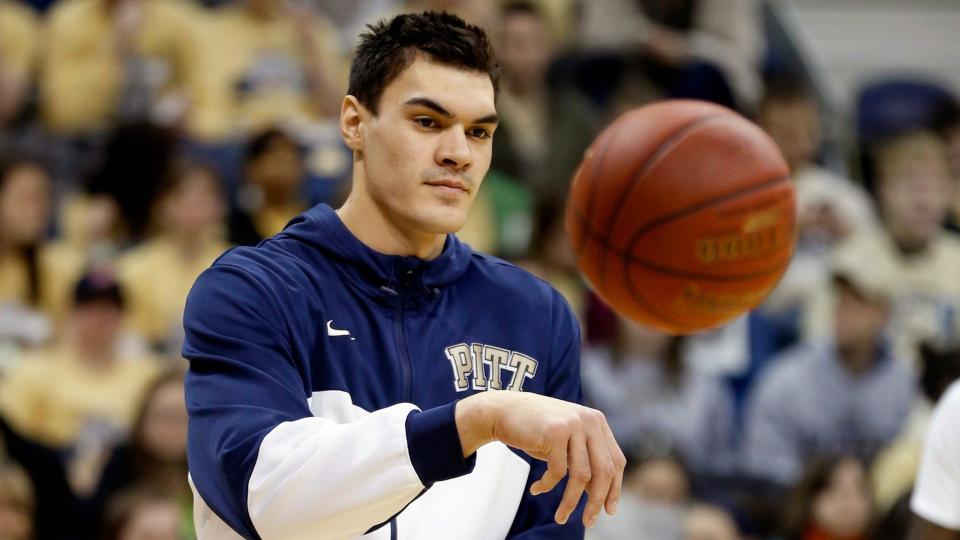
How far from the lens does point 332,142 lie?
8.74 m

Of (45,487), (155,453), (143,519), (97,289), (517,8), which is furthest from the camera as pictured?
(517,8)

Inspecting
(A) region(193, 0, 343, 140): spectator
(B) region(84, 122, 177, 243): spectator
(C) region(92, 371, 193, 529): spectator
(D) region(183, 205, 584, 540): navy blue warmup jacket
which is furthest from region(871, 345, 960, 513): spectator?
(D) region(183, 205, 584, 540): navy blue warmup jacket

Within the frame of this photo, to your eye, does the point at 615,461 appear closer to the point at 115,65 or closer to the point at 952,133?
the point at 115,65

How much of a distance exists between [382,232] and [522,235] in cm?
539

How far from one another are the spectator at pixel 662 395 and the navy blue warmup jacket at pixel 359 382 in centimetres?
425

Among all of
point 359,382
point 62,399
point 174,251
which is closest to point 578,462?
point 359,382

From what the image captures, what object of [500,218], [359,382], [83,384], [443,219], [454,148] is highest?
[454,148]

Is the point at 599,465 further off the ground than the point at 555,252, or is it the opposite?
the point at 599,465

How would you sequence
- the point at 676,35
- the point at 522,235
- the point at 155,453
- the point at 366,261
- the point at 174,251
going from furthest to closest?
the point at 676,35 < the point at 522,235 < the point at 174,251 < the point at 155,453 < the point at 366,261

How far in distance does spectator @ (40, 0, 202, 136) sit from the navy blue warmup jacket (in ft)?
20.0

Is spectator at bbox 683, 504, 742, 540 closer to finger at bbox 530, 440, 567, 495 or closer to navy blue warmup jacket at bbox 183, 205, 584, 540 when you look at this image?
navy blue warmup jacket at bbox 183, 205, 584, 540

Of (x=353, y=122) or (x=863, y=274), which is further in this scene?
(x=863, y=274)

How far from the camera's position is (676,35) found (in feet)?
31.0

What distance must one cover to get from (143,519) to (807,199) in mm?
4494
